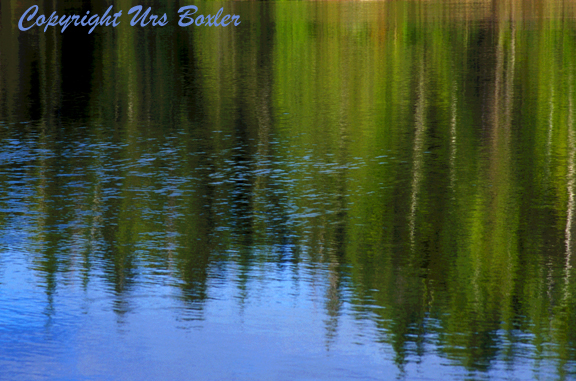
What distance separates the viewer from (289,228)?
1410 centimetres

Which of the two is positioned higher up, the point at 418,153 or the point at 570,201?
the point at 418,153

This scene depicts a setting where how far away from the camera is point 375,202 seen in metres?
15.6

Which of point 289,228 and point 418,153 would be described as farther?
point 418,153

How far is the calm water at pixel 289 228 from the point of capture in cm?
935

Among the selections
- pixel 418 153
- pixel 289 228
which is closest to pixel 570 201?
pixel 418 153

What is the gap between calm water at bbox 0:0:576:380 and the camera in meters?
9.35

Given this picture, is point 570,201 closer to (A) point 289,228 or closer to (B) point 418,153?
(B) point 418,153

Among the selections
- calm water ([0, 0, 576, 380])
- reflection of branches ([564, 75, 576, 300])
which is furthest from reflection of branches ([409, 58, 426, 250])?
reflection of branches ([564, 75, 576, 300])

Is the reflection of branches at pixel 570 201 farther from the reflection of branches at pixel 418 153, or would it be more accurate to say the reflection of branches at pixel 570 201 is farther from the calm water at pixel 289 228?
the reflection of branches at pixel 418 153

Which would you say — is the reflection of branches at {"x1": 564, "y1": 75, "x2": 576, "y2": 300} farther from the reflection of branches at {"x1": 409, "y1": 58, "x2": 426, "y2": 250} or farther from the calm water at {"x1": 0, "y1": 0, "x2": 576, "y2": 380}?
the reflection of branches at {"x1": 409, "y1": 58, "x2": 426, "y2": 250}

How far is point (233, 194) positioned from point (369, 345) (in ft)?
Answer: 24.1

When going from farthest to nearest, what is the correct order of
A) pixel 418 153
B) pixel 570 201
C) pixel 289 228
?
1. pixel 418 153
2. pixel 570 201
3. pixel 289 228

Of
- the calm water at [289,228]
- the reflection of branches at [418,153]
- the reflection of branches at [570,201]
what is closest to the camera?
the calm water at [289,228]

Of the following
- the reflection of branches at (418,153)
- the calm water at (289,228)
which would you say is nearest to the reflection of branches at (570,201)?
the calm water at (289,228)
